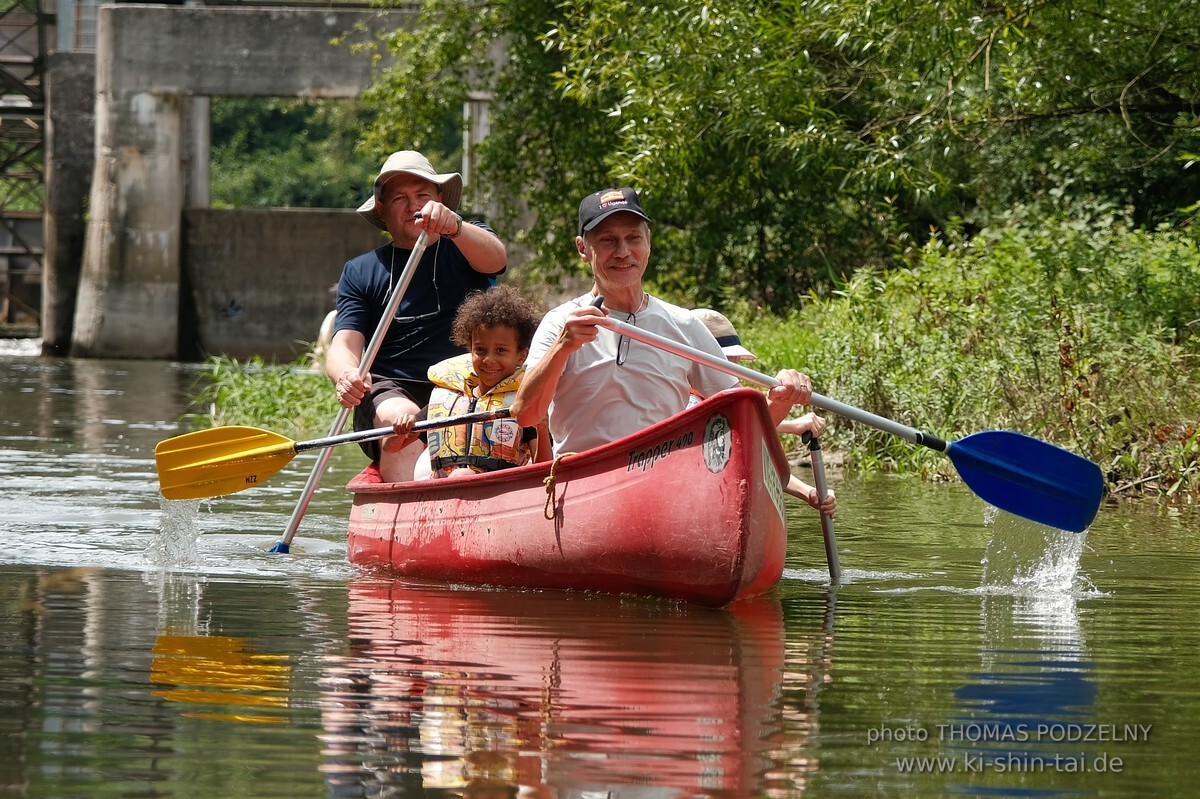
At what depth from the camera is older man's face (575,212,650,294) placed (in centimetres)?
544

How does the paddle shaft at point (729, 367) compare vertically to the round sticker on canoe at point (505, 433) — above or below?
above

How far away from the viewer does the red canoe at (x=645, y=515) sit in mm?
5242

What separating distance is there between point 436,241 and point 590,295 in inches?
53.4

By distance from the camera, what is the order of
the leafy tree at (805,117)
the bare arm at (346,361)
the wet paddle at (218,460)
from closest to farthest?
the bare arm at (346,361), the wet paddle at (218,460), the leafy tree at (805,117)

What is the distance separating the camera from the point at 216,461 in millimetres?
7191

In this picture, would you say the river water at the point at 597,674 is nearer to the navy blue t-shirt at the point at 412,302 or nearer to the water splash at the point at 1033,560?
the water splash at the point at 1033,560

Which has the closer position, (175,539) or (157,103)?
(175,539)

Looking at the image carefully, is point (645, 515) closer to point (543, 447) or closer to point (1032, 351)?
point (543, 447)

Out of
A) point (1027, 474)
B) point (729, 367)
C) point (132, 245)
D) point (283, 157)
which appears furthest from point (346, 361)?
point (283, 157)

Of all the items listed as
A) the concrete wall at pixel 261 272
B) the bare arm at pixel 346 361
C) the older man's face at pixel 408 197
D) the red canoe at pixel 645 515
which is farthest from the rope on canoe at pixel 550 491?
the concrete wall at pixel 261 272

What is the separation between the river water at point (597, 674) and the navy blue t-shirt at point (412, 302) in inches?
34.5

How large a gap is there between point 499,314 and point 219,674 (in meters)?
2.04

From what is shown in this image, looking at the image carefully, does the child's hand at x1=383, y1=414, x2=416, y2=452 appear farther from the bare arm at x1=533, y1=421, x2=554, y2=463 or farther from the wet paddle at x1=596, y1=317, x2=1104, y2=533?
the wet paddle at x1=596, y1=317, x2=1104, y2=533

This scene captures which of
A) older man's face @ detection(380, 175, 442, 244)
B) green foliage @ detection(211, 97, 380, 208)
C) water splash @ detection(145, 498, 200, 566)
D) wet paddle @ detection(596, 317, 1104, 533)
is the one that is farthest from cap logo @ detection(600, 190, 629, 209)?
green foliage @ detection(211, 97, 380, 208)
